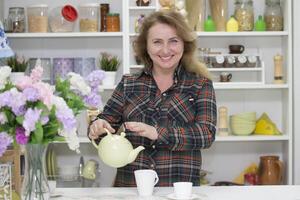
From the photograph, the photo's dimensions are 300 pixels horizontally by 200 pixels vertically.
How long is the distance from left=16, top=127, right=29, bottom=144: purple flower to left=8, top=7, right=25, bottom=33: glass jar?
2349 millimetres

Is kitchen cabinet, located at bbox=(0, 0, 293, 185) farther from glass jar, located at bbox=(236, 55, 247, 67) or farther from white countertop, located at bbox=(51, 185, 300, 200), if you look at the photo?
white countertop, located at bbox=(51, 185, 300, 200)

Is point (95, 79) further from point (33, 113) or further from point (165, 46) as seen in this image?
point (165, 46)

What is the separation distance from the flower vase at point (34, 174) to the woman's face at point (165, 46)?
897mm

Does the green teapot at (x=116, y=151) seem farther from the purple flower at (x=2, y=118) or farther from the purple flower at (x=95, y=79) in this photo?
the purple flower at (x=2, y=118)

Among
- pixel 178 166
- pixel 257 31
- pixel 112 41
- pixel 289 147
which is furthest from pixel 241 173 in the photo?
pixel 178 166

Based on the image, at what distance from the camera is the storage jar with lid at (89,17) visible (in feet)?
12.8

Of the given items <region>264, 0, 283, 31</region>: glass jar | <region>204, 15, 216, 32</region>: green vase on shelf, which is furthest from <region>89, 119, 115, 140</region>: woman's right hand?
<region>264, 0, 283, 31</region>: glass jar

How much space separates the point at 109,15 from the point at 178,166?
1.74m

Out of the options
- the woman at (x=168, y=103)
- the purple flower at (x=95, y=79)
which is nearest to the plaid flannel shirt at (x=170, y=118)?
the woman at (x=168, y=103)

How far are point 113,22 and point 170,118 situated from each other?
1572 millimetres

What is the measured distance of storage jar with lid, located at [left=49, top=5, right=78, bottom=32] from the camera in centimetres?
387

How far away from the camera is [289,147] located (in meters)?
3.91

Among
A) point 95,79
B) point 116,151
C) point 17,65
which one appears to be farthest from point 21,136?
point 17,65

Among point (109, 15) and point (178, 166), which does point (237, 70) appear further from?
point (178, 166)
